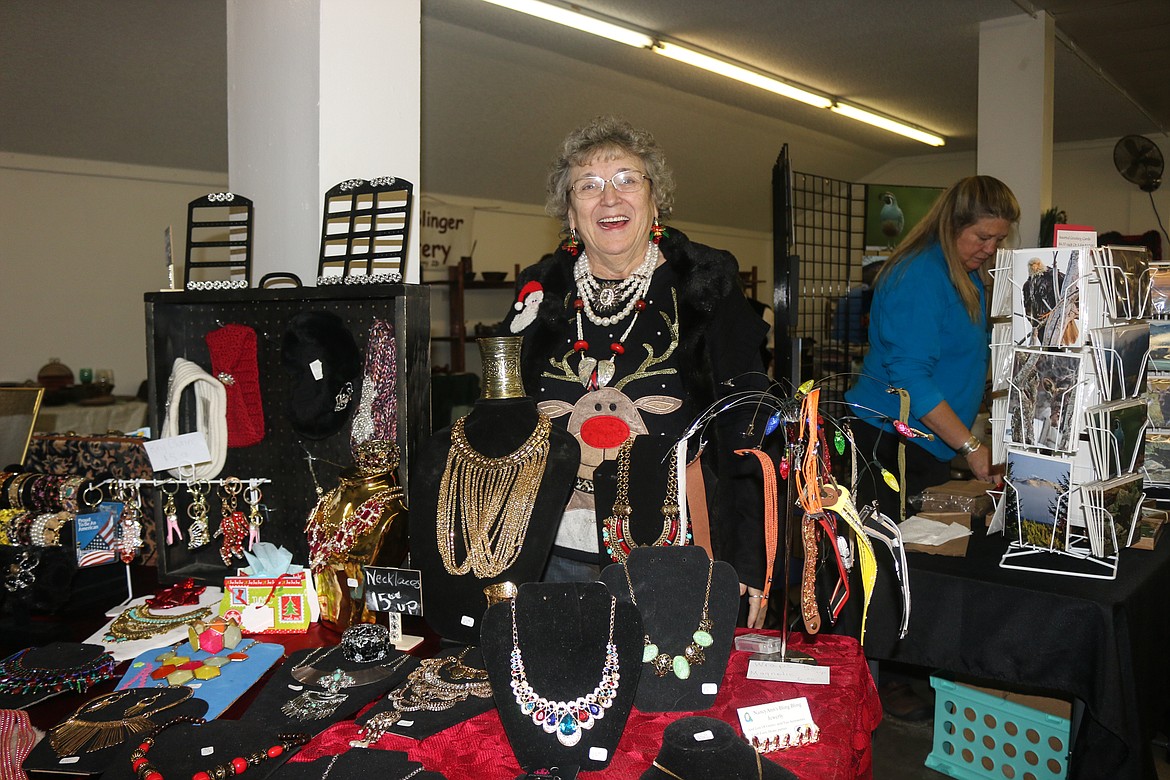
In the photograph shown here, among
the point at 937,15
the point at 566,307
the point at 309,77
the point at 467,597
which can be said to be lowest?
the point at 467,597

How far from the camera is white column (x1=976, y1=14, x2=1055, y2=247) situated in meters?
5.24

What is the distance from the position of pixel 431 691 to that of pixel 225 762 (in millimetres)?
330

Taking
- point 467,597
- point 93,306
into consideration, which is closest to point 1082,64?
point 467,597

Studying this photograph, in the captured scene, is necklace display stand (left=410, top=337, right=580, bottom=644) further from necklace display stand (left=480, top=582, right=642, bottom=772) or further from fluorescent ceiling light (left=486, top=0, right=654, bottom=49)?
fluorescent ceiling light (left=486, top=0, right=654, bottom=49)

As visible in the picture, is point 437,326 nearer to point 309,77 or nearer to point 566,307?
point 309,77

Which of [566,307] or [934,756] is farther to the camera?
[934,756]

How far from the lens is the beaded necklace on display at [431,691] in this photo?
50.1 inches

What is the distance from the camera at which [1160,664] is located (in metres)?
1.92

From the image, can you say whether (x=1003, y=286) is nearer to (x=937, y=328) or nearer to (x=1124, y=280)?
(x=1124, y=280)

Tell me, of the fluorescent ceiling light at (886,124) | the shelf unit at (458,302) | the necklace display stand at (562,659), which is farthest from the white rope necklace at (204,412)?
the fluorescent ceiling light at (886,124)

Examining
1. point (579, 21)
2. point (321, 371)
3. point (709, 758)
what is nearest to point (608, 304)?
point (321, 371)

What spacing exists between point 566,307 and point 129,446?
1.17 meters

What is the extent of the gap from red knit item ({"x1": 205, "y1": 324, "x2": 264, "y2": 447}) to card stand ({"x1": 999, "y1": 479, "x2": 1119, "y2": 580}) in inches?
75.4

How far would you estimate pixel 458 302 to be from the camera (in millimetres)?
7953
